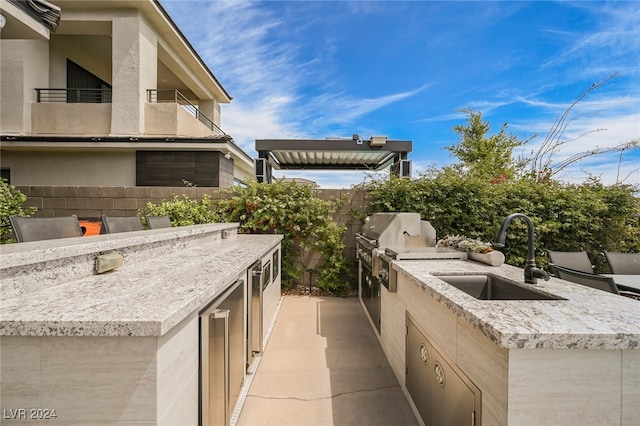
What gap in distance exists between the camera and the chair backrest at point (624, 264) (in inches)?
139

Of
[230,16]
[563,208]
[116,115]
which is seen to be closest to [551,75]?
[563,208]

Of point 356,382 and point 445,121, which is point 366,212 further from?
point 445,121

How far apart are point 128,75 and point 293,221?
6626 mm

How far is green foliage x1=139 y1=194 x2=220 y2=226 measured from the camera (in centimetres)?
466

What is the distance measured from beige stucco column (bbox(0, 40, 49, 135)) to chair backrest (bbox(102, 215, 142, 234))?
23.5 feet

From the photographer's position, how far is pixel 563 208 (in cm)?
476

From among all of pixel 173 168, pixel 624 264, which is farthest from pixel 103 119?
pixel 624 264

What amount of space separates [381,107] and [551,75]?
508cm

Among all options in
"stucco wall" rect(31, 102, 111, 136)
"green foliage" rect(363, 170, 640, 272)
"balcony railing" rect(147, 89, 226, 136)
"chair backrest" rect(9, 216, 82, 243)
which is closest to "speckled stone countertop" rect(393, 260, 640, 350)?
"chair backrest" rect(9, 216, 82, 243)

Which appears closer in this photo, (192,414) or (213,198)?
(192,414)

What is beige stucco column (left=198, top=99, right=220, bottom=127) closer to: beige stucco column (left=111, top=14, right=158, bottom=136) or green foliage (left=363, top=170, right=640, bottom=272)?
beige stucco column (left=111, top=14, right=158, bottom=136)

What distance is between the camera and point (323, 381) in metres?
2.41

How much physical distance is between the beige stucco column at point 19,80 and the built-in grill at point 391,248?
30.7ft

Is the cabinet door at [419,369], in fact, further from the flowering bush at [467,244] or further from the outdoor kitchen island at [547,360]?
the flowering bush at [467,244]
